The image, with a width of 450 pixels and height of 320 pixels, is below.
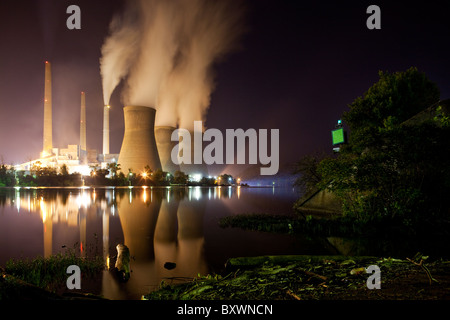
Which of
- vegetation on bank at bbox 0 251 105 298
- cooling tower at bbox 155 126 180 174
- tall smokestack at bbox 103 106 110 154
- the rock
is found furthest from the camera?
tall smokestack at bbox 103 106 110 154

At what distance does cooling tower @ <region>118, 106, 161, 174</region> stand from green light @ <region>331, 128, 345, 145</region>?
29.1 meters

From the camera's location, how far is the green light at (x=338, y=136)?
16792 millimetres

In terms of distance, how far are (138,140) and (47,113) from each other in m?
37.7

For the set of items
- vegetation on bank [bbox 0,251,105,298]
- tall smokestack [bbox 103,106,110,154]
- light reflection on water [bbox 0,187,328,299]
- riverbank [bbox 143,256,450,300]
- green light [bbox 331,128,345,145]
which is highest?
tall smokestack [bbox 103,106,110,154]

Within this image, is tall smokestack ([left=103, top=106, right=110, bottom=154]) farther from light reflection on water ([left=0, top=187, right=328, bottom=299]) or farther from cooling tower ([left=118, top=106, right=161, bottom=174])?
light reflection on water ([left=0, top=187, right=328, bottom=299])

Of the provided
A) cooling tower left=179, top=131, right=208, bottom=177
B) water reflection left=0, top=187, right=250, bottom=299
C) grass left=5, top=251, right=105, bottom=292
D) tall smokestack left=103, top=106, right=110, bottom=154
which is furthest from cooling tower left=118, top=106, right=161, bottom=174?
grass left=5, top=251, right=105, bottom=292

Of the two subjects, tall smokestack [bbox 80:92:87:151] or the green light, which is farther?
tall smokestack [bbox 80:92:87:151]

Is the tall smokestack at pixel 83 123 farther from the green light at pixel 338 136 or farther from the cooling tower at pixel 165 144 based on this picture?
the green light at pixel 338 136

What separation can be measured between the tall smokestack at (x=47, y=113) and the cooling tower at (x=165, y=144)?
29.9 m

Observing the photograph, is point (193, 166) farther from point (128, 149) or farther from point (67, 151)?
point (67, 151)

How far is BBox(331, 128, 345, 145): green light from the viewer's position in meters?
16.8

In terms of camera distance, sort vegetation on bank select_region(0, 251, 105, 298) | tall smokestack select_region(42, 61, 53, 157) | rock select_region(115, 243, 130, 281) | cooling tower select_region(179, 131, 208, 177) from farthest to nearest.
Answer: cooling tower select_region(179, 131, 208, 177)
tall smokestack select_region(42, 61, 53, 157)
rock select_region(115, 243, 130, 281)
vegetation on bank select_region(0, 251, 105, 298)

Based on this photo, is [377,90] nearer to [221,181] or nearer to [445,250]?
[445,250]
